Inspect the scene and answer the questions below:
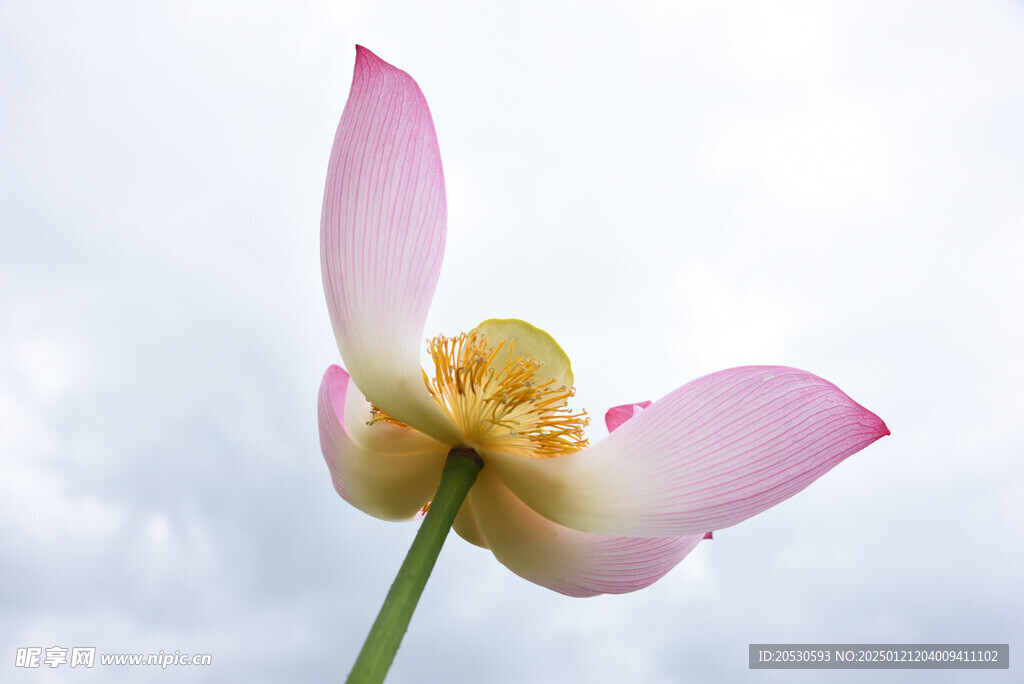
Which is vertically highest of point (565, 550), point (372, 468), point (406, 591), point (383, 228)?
point (383, 228)

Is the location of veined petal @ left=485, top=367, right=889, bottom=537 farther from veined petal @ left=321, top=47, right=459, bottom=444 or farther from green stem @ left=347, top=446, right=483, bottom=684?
veined petal @ left=321, top=47, right=459, bottom=444

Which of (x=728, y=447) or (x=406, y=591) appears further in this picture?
(x=728, y=447)

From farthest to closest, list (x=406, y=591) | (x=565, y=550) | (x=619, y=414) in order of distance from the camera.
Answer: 1. (x=619, y=414)
2. (x=565, y=550)
3. (x=406, y=591)

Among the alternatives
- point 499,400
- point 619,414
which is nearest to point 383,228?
point 499,400

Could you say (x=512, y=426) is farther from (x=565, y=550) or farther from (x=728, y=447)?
(x=728, y=447)

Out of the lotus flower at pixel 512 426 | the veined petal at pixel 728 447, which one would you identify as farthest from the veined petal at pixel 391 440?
the veined petal at pixel 728 447

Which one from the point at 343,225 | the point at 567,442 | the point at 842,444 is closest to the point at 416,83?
the point at 343,225

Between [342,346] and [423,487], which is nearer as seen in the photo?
[342,346]

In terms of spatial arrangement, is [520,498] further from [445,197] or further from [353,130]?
[353,130]
